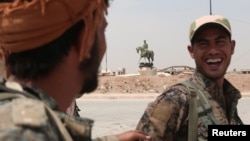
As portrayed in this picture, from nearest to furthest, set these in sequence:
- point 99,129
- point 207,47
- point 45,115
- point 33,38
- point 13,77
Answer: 1. point 45,115
2. point 33,38
3. point 13,77
4. point 207,47
5. point 99,129

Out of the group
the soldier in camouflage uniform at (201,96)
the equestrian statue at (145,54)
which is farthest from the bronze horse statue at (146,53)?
the soldier in camouflage uniform at (201,96)

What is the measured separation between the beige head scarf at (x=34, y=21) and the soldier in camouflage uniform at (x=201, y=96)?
4.44ft

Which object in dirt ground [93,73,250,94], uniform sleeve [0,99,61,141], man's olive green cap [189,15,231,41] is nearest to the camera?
uniform sleeve [0,99,61,141]

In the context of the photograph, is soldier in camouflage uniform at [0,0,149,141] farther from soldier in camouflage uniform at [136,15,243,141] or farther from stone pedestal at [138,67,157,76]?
stone pedestal at [138,67,157,76]

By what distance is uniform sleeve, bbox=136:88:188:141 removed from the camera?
8.18ft

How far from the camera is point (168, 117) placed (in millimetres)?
2504

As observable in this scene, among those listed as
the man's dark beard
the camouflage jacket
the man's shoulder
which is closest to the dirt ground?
the man's dark beard

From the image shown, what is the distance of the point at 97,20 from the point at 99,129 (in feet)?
33.6

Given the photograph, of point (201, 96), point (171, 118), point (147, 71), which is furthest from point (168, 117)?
point (147, 71)

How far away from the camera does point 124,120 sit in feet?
45.5

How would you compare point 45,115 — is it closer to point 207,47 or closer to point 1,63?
point 1,63

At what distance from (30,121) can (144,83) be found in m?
36.5

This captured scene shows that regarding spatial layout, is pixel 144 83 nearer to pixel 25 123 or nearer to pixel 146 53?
pixel 146 53

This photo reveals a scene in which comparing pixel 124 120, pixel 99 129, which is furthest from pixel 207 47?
pixel 124 120
